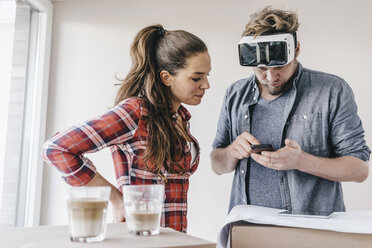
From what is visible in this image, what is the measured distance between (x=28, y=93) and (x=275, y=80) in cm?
162

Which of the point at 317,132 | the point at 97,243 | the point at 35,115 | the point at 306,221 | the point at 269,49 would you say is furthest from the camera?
the point at 35,115

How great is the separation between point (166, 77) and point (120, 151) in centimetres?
29

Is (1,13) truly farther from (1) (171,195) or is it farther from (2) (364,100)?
(2) (364,100)

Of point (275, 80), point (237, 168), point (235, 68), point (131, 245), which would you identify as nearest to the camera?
point (131, 245)

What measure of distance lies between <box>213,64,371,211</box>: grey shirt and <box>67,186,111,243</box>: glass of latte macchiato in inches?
36.7

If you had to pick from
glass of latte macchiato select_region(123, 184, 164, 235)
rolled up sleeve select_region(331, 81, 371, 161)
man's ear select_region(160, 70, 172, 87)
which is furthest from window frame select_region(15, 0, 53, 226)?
glass of latte macchiato select_region(123, 184, 164, 235)

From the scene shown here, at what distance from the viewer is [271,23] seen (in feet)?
4.13

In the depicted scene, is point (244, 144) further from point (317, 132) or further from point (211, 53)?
point (211, 53)

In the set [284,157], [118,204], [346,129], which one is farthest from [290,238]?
[346,129]

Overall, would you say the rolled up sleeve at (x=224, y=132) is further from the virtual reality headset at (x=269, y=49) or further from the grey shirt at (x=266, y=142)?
the virtual reality headset at (x=269, y=49)

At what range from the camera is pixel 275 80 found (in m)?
1.32

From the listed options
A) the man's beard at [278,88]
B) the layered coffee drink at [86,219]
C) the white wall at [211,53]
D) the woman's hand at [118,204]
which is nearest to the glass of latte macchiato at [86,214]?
the layered coffee drink at [86,219]

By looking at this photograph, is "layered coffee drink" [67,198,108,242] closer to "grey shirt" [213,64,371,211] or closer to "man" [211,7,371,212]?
"man" [211,7,371,212]

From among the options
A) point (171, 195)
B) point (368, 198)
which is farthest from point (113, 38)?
point (368, 198)
